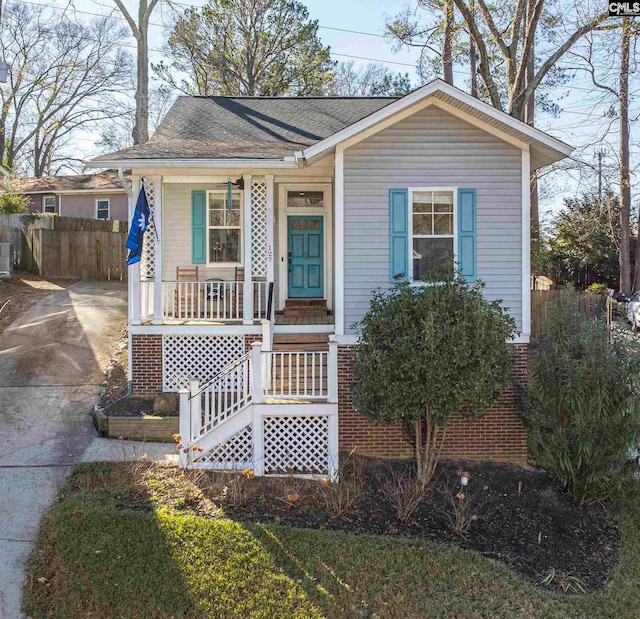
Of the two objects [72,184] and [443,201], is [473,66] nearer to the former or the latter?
[443,201]

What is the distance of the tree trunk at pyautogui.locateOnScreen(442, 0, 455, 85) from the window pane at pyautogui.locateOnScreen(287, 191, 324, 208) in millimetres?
7540

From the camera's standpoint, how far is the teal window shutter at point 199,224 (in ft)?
35.8

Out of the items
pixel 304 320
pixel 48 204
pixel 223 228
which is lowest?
pixel 304 320

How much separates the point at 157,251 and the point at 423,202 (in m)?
4.36

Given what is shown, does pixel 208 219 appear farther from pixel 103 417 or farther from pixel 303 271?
pixel 103 417

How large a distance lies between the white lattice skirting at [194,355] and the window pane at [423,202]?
3573 millimetres

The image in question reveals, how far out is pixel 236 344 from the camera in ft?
30.6

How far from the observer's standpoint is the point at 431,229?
25.9ft

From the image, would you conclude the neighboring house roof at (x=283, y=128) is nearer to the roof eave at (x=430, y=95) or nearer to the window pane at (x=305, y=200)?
the roof eave at (x=430, y=95)

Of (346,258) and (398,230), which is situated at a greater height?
(398,230)

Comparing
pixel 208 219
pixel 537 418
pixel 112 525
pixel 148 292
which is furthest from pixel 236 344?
pixel 537 418

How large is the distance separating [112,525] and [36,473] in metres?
1.84

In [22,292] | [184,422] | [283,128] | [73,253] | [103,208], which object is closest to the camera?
[184,422]

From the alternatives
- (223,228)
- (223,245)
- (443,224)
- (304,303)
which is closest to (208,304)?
(223,245)
